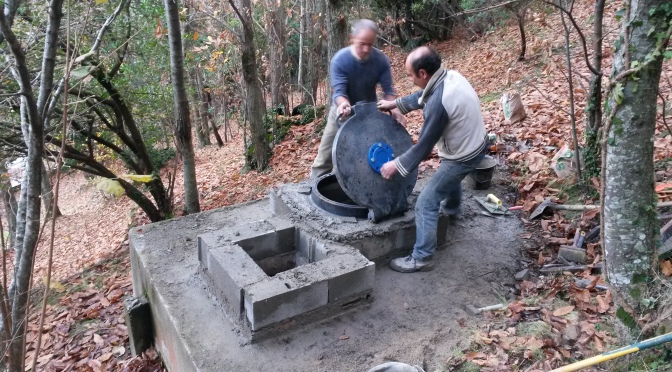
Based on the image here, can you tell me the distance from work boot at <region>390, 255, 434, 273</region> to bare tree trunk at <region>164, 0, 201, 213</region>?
3820mm

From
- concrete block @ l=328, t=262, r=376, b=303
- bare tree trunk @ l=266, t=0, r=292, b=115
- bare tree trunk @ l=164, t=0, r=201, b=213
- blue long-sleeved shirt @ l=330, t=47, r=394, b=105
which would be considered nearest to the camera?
concrete block @ l=328, t=262, r=376, b=303

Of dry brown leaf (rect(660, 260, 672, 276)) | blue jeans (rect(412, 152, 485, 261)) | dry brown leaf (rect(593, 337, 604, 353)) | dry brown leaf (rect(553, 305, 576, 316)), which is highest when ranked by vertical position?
blue jeans (rect(412, 152, 485, 261))

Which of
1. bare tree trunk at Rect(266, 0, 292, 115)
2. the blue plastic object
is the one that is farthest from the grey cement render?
bare tree trunk at Rect(266, 0, 292, 115)

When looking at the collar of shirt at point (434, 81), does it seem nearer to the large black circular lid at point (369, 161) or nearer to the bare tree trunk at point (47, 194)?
the large black circular lid at point (369, 161)

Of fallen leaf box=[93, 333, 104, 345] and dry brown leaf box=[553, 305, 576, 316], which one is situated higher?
dry brown leaf box=[553, 305, 576, 316]

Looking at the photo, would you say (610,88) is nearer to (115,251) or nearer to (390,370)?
(390,370)

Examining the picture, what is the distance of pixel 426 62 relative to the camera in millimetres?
3771

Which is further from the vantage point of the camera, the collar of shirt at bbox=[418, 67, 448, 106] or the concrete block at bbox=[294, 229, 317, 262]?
the concrete block at bbox=[294, 229, 317, 262]

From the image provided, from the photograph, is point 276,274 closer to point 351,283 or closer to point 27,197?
point 351,283

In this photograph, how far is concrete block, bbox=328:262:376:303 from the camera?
3557mm

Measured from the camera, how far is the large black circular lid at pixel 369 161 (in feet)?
14.0

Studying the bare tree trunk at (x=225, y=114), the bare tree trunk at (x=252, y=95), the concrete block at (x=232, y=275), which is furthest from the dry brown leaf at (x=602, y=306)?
the bare tree trunk at (x=225, y=114)

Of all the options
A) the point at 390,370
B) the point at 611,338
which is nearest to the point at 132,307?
the point at 390,370

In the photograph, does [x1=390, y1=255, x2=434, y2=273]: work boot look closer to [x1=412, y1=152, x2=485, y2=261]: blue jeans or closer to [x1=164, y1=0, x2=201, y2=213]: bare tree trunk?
[x1=412, y1=152, x2=485, y2=261]: blue jeans
